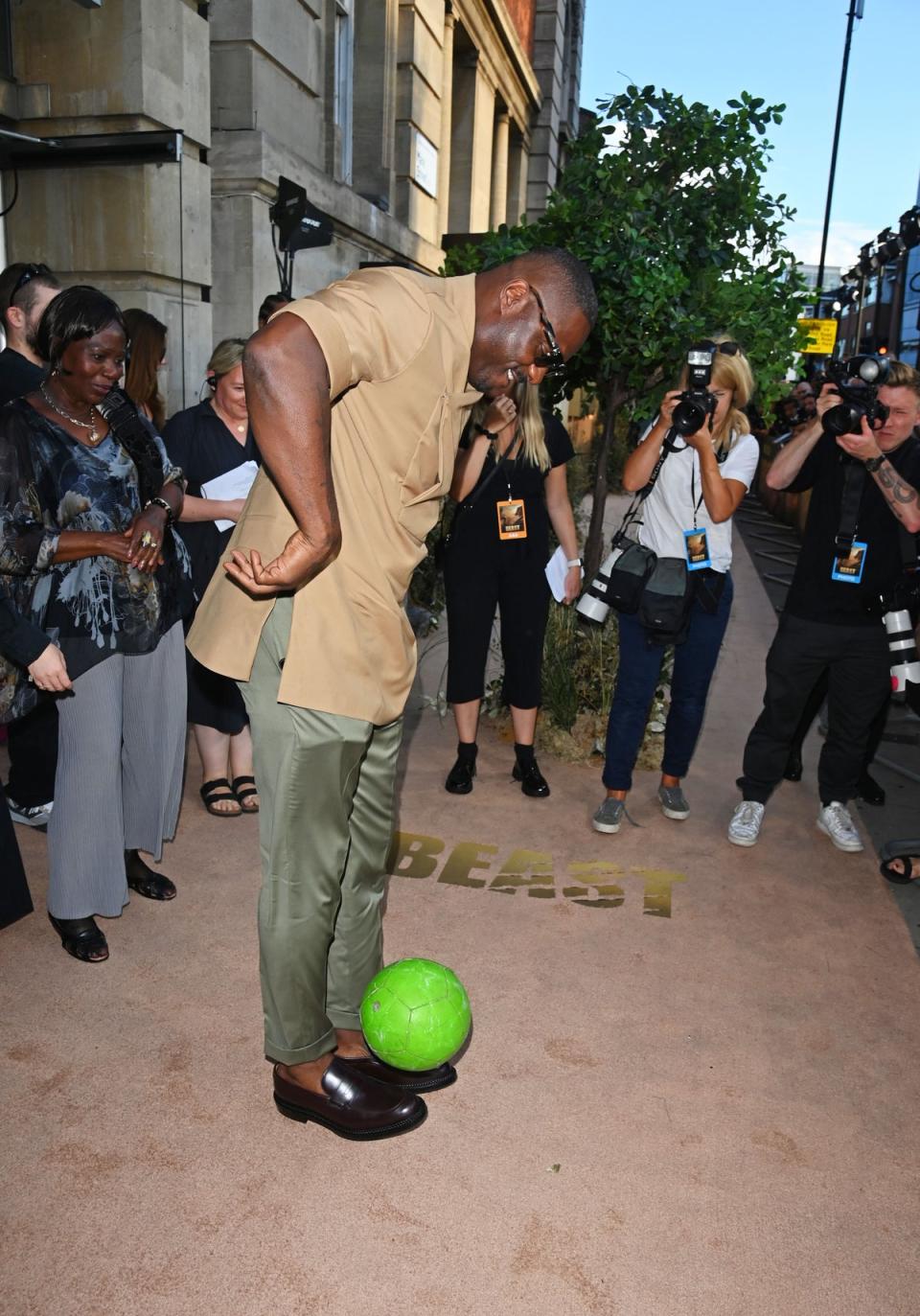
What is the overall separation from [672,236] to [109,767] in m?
4.12

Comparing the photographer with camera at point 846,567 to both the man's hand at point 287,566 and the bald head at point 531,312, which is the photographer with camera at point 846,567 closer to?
the bald head at point 531,312

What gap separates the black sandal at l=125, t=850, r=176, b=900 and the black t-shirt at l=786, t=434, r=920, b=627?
2966mm

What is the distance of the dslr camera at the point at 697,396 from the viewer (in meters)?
4.39

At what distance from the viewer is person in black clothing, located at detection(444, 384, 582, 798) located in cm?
488

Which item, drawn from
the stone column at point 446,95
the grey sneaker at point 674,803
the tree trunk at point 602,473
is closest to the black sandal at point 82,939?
the grey sneaker at point 674,803

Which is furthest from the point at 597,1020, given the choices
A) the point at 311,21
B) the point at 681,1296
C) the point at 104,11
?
the point at 311,21

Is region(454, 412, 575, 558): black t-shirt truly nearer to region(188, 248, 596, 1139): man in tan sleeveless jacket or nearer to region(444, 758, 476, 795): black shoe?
region(444, 758, 476, 795): black shoe

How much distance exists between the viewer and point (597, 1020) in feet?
11.0

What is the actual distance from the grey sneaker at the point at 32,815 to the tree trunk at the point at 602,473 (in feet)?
11.4

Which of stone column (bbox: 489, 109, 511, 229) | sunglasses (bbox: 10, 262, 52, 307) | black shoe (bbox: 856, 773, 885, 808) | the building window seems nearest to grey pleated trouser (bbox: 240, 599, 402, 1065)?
sunglasses (bbox: 10, 262, 52, 307)

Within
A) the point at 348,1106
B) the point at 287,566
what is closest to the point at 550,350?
the point at 287,566

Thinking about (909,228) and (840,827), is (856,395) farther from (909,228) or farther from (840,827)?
(909,228)

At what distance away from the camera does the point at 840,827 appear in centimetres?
489

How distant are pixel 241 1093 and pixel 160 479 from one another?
6.77ft
